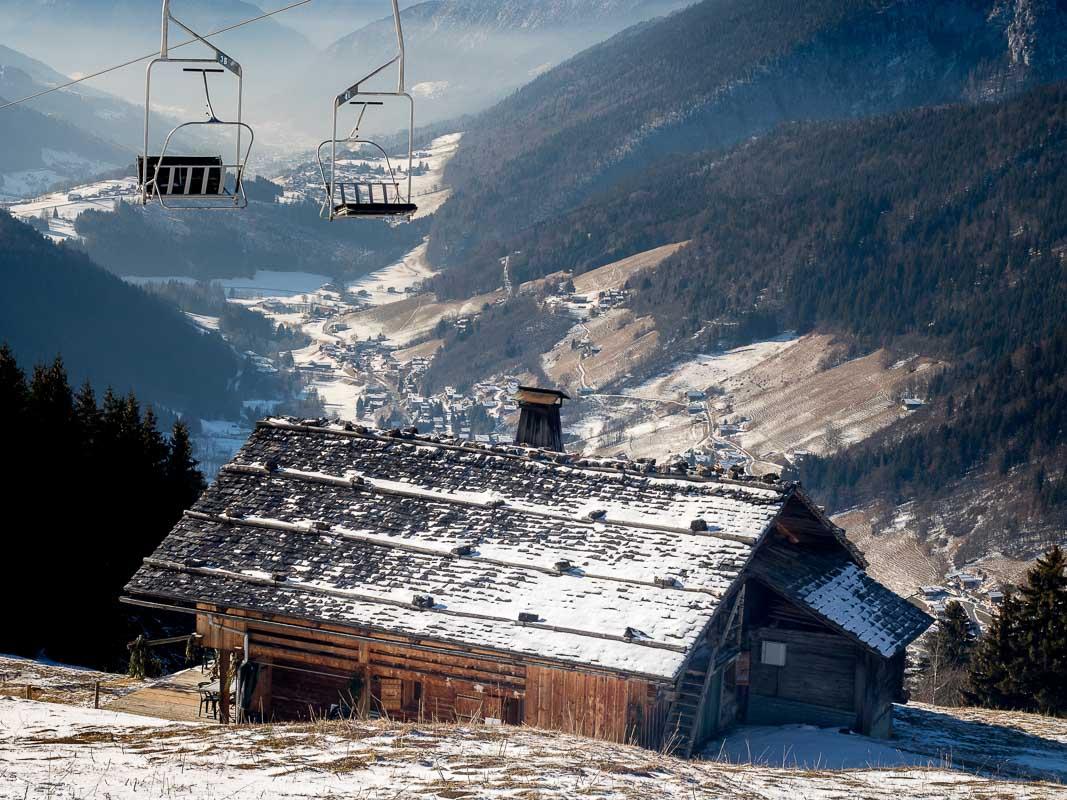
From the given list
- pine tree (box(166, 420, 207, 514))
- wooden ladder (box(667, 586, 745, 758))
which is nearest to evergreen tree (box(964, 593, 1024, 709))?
wooden ladder (box(667, 586, 745, 758))

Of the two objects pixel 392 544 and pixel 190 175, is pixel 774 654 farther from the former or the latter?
pixel 190 175

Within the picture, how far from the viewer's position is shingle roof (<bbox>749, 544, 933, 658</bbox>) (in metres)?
25.7

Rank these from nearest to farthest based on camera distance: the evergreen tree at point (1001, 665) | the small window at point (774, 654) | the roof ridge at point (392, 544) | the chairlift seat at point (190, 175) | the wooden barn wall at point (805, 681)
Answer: the chairlift seat at point (190, 175), the roof ridge at point (392, 544), the wooden barn wall at point (805, 681), the small window at point (774, 654), the evergreen tree at point (1001, 665)

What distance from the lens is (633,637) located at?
22125 mm

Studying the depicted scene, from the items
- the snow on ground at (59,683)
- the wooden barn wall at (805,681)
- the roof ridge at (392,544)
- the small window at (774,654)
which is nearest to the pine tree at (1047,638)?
the wooden barn wall at (805,681)

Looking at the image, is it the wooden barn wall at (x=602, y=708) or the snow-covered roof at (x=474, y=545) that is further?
the snow-covered roof at (x=474, y=545)

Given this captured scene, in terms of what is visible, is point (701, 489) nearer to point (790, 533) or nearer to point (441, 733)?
point (790, 533)

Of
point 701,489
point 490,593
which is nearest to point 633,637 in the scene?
point 490,593

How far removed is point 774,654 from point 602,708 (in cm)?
573

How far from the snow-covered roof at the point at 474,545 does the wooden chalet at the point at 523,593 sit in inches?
1.6

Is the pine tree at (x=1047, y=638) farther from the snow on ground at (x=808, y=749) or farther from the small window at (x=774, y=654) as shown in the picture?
the small window at (x=774, y=654)

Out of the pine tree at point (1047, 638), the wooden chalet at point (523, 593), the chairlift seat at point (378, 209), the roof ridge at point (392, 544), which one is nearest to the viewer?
the chairlift seat at point (378, 209)

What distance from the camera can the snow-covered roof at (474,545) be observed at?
2292 centimetres

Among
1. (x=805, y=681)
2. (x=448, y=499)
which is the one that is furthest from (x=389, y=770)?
(x=805, y=681)
